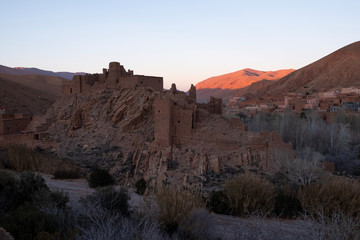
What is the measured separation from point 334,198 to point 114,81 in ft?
51.9

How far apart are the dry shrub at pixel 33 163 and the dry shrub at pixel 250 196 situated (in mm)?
9571

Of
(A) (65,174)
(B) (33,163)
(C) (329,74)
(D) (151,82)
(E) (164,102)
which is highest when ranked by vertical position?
(C) (329,74)

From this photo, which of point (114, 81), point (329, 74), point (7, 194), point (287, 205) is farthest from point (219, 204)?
point (329, 74)

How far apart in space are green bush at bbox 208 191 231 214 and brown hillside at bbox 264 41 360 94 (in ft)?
180

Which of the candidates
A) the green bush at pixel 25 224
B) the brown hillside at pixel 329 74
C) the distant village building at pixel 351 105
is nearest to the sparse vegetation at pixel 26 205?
the green bush at pixel 25 224

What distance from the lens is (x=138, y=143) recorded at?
16.1m

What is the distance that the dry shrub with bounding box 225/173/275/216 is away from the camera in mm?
9023

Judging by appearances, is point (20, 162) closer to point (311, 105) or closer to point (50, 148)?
point (50, 148)

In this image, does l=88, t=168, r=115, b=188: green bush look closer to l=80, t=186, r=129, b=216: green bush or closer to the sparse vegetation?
the sparse vegetation

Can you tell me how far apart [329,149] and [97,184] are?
58.1 ft

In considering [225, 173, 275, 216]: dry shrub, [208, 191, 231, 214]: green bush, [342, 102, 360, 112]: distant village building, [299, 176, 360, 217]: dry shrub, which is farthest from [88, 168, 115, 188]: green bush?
[342, 102, 360, 112]: distant village building

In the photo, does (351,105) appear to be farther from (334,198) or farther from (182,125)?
(334,198)

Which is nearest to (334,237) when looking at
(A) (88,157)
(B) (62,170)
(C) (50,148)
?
(B) (62,170)

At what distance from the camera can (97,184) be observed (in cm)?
1332
